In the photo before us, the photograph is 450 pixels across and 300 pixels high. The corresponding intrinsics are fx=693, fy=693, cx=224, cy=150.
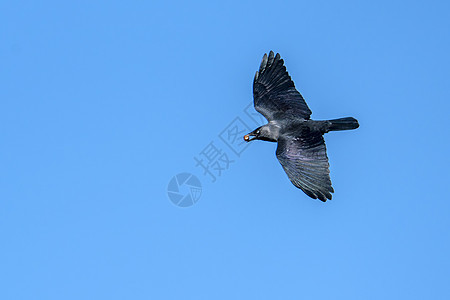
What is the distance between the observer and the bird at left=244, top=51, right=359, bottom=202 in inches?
615

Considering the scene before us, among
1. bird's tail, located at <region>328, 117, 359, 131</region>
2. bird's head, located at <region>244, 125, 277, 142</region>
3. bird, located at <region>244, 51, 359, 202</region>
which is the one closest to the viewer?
bird, located at <region>244, 51, 359, 202</region>

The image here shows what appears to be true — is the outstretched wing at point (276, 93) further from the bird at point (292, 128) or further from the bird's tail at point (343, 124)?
the bird's tail at point (343, 124)

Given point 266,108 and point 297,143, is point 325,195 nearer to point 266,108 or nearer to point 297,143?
point 297,143

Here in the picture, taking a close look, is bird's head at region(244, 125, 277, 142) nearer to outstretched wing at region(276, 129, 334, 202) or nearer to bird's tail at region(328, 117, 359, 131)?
outstretched wing at region(276, 129, 334, 202)

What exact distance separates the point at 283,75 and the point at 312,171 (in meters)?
2.95

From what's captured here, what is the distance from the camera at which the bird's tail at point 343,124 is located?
16.1m

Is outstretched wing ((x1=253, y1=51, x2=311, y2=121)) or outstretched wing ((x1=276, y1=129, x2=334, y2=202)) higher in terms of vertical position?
outstretched wing ((x1=253, y1=51, x2=311, y2=121))

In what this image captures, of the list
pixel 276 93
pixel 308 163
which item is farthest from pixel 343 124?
pixel 276 93

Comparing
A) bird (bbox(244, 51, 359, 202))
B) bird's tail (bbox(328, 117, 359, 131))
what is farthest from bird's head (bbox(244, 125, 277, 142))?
bird's tail (bbox(328, 117, 359, 131))

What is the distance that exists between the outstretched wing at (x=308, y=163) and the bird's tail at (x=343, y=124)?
0.37 meters

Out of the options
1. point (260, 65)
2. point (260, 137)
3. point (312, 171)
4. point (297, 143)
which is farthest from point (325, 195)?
point (260, 65)

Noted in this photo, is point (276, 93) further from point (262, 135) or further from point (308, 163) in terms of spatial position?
point (308, 163)

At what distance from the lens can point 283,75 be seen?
17391 millimetres

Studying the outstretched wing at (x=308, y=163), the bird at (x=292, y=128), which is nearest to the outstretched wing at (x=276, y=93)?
the bird at (x=292, y=128)
